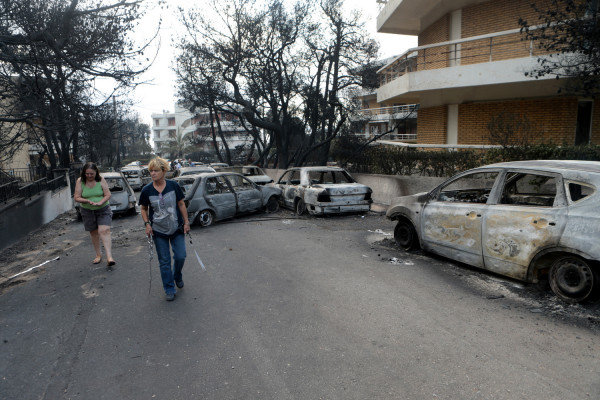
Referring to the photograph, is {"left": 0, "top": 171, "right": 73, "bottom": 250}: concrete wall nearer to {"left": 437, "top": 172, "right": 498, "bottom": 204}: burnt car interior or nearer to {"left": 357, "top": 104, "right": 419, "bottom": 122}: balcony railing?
{"left": 437, "top": 172, "right": 498, "bottom": 204}: burnt car interior

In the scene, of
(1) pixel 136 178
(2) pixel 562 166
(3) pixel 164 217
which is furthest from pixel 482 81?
(1) pixel 136 178

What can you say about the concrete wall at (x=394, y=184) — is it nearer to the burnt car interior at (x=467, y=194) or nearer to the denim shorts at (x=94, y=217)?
the burnt car interior at (x=467, y=194)

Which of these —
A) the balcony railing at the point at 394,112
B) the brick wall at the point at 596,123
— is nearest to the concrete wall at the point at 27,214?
the brick wall at the point at 596,123

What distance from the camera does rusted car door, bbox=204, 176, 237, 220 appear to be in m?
10.4

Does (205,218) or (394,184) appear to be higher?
(394,184)

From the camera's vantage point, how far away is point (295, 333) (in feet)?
12.9

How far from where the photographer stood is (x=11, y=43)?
23.8ft

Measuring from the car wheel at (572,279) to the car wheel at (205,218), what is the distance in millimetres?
7807

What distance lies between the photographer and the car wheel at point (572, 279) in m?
4.36

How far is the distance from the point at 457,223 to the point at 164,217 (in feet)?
13.5

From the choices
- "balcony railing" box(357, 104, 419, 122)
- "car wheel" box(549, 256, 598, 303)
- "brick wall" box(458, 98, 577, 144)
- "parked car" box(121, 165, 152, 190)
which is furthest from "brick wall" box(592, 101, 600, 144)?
"parked car" box(121, 165, 152, 190)

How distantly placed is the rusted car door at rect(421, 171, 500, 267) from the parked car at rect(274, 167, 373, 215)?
13.0 feet

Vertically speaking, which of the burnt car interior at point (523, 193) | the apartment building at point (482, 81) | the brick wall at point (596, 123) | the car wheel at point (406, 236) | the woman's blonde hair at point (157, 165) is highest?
the apartment building at point (482, 81)

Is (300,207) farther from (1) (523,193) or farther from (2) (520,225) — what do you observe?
(2) (520,225)
